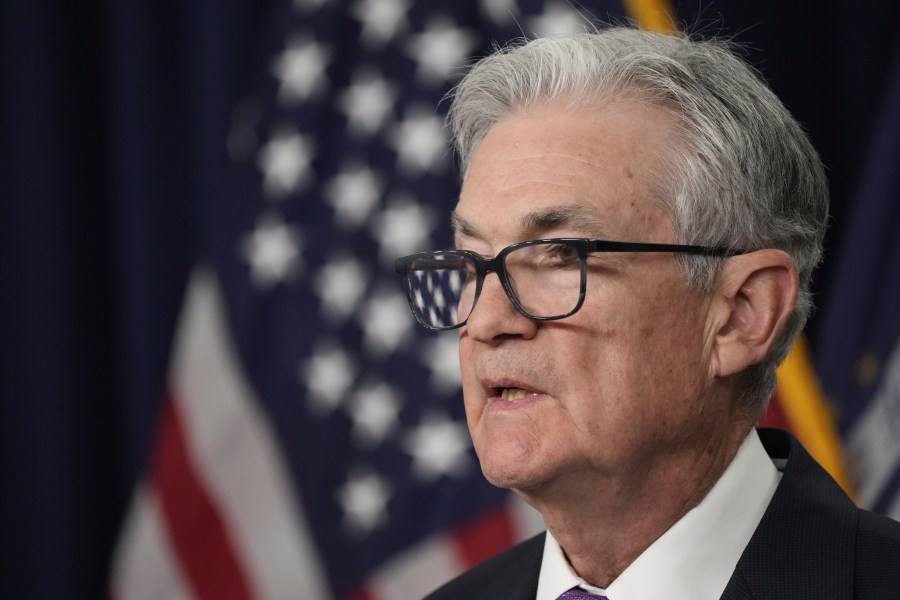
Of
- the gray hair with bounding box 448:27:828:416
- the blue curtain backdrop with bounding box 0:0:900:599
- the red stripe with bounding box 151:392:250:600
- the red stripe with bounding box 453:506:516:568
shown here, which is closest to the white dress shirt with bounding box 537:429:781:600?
the gray hair with bounding box 448:27:828:416

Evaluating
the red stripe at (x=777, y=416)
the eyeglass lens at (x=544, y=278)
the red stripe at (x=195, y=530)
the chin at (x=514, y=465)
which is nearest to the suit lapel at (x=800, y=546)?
the chin at (x=514, y=465)

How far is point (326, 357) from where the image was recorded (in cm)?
304

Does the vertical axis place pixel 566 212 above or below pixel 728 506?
above

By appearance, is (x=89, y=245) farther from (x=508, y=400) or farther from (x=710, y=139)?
(x=710, y=139)

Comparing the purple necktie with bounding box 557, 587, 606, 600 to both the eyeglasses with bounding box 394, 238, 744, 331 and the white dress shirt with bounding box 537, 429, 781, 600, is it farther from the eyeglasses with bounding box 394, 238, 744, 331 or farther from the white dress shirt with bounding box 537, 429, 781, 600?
the eyeglasses with bounding box 394, 238, 744, 331

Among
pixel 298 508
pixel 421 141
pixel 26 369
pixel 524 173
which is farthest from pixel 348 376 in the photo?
pixel 524 173

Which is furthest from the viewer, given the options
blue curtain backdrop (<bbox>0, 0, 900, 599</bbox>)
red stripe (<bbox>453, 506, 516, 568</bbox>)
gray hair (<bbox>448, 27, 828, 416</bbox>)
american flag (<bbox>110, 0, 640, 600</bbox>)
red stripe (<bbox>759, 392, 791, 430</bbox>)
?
blue curtain backdrop (<bbox>0, 0, 900, 599</bbox>)

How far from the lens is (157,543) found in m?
3.04

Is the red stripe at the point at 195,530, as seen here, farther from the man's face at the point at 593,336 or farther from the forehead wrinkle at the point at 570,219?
the forehead wrinkle at the point at 570,219

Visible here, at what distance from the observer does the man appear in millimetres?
1555

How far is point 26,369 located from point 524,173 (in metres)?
2.36

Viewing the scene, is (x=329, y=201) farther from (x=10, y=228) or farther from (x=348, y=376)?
(x=10, y=228)

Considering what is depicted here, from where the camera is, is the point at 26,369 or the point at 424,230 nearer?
the point at 424,230

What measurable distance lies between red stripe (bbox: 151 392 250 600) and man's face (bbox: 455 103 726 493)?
5.11 ft
